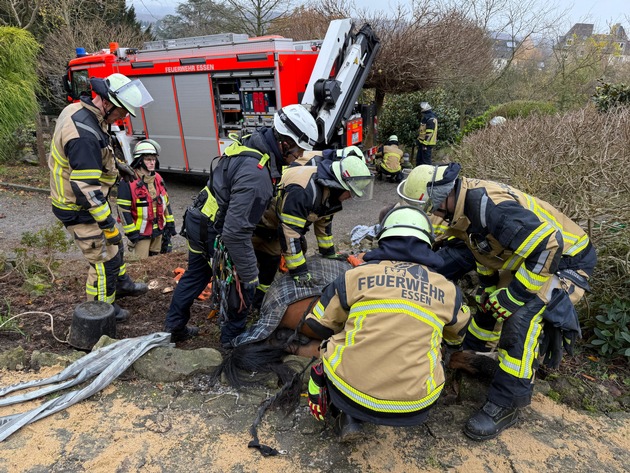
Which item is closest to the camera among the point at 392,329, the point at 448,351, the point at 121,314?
the point at 392,329

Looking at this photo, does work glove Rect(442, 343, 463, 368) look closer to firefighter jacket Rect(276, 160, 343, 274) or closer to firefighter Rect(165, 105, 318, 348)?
firefighter jacket Rect(276, 160, 343, 274)

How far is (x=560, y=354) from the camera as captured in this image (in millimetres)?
2656

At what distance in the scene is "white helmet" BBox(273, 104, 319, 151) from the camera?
9.68ft

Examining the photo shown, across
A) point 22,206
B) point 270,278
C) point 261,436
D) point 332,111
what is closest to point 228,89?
point 332,111

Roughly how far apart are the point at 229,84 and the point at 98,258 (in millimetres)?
4941

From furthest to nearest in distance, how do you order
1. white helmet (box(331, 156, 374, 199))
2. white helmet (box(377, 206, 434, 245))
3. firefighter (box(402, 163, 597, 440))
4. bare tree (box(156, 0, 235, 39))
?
bare tree (box(156, 0, 235, 39)) → white helmet (box(331, 156, 374, 199)) → firefighter (box(402, 163, 597, 440)) → white helmet (box(377, 206, 434, 245))

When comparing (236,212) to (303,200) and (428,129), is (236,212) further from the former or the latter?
(428,129)

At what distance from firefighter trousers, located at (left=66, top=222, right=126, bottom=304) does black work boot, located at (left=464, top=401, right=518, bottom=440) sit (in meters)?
2.92

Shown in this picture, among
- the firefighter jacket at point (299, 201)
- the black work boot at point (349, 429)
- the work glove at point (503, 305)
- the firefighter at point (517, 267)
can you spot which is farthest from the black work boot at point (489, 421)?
the firefighter jacket at point (299, 201)

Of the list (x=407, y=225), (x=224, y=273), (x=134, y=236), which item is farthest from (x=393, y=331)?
(x=134, y=236)

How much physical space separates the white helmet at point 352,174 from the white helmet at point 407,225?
780mm

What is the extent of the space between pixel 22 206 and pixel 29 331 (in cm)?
573

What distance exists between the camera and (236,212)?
2.81 m

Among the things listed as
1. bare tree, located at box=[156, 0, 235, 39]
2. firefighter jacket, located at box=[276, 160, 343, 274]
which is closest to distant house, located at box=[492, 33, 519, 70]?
bare tree, located at box=[156, 0, 235, 39]
